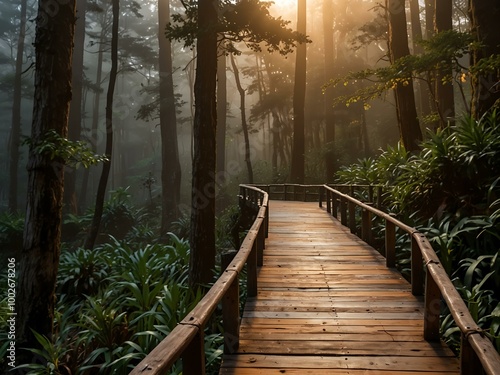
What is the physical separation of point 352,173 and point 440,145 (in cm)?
662

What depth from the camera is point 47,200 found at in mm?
6934

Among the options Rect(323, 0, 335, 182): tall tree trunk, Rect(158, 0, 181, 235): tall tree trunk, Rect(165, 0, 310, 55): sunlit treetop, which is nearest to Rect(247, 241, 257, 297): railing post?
Rect(165, 0, 310, 55): sunlit treetop

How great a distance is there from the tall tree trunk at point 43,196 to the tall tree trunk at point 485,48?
809 centimetres

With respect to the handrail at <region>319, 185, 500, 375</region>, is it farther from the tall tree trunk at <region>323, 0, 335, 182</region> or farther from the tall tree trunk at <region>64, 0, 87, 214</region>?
the tall tree trunk at <region>64, 0, 87, 214</region>

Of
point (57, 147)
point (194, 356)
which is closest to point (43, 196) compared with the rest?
point (57, 147)

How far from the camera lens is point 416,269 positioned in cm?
558

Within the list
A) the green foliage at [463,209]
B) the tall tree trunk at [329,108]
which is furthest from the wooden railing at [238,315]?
the tall tree trunk at [329,108]

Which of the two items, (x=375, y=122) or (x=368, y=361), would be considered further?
(x=375, y=122)

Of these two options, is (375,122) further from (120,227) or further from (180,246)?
(180,246)

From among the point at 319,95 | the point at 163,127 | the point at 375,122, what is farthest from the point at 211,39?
the point at 375,122

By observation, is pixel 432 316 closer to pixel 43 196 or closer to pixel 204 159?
pixel 43 196

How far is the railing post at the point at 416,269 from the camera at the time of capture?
5508 millimetres

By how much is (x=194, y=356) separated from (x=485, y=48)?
9335 mm

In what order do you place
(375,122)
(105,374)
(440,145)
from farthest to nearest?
1. (375,122)
2. (440,145)
3. (105,374)
